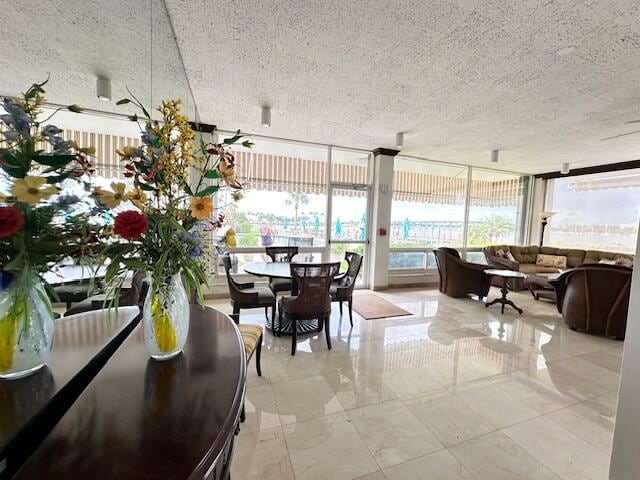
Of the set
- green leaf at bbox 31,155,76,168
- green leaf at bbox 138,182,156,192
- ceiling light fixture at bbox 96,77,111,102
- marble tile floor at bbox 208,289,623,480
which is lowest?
marble tile floor at bbox 208,289,623,480

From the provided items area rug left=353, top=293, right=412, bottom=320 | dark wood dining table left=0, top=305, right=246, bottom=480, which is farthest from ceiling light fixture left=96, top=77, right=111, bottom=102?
area rug left=353, top=293, right=412, bottom=320

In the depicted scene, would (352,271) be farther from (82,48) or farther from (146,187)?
(82,48)

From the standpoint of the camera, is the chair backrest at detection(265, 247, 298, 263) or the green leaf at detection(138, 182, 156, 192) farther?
the chair backrest at detection(265, 247, 298, 263)

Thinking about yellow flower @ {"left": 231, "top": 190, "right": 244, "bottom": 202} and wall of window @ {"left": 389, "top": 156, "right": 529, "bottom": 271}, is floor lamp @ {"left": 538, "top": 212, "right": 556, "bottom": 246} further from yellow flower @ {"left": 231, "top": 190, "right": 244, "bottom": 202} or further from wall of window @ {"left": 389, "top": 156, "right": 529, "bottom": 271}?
yellow flower @ {"left": 231, "top": 190, "right": 244, "bottom": 202}

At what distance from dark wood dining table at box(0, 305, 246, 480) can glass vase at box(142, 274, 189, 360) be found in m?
0.04

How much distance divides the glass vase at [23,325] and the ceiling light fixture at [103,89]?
0.82 metres

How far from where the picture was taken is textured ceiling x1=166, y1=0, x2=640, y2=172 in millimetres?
1868

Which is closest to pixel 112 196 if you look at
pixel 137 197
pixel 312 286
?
pixel 137 197

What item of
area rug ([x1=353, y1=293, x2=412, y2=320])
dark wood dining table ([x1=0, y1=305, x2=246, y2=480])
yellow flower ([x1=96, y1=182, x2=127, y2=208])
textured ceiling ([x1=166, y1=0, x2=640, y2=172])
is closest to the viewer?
dark wood dining table ([x1=0, y1=305, x2=246, y2=480])

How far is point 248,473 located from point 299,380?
895 mm

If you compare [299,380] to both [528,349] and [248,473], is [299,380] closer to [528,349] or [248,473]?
[248,473]

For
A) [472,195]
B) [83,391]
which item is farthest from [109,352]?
[472,195]

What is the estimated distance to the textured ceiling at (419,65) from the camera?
6.13 feet

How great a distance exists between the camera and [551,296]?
4.66m
